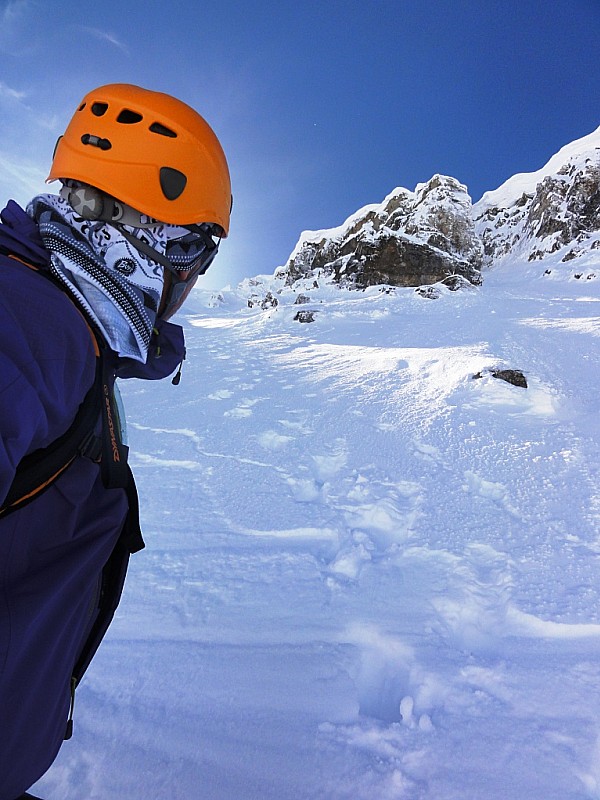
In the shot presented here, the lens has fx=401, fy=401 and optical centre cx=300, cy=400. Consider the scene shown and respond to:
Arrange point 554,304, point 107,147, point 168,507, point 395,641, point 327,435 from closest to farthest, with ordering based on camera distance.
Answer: point 107,147 < point 395,641 < point 168,507 < point 327,435 < point 554,304

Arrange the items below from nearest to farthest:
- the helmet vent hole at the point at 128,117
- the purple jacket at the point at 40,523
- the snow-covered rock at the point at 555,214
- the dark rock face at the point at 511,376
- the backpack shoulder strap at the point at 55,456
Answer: the purple jacket at the point at 40,523 → the backpack shoulder strap at the point at 55,456 → the helmet vent hole at the point at 128,117 → the dark rock face at the point at 511,376 → the snow-covered rock at the point at 555,214

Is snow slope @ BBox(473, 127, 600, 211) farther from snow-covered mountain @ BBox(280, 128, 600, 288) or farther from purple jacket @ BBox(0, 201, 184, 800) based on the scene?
purple jacket @ BBox(0, 201, 184, 800)

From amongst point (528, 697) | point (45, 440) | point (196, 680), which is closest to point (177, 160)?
point (45, 440)

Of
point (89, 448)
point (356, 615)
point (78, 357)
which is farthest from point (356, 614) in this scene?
point (78, 357)

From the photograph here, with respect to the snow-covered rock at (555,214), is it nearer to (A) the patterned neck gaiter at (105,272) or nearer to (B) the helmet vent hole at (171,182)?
(B) the helmet vent hole at (171,182)

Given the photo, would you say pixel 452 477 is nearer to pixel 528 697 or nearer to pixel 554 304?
pixel 528 697

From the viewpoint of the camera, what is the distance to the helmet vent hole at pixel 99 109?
1.30 metres

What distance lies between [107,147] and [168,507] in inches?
96.9

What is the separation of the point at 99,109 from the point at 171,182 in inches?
15.8

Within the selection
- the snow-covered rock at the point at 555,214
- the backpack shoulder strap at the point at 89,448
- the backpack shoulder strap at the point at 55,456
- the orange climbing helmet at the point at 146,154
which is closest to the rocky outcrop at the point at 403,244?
the snow-covered rock at the point at 555,214

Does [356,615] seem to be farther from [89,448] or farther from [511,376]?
[511,376]

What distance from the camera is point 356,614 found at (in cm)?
207

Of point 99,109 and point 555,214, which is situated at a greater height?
point 555,214

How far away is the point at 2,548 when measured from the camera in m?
0.76
